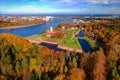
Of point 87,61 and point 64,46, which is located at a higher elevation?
point 87,61

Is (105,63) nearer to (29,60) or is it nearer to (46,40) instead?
(29,60)

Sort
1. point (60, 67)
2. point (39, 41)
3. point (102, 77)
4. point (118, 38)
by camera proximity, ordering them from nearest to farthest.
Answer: point (102, 77)
point (60, 67)
point (118, 38)
point (39, 41)

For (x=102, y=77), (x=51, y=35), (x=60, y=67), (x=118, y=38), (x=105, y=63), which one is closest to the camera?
(x=102, y=77)

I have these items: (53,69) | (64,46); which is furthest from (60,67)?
(64,46)

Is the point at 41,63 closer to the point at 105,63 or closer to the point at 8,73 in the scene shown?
the point at 8,73

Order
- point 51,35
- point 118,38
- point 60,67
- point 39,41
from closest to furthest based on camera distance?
point 60,67 < point 118,38 < point 39,41 < point 51,35

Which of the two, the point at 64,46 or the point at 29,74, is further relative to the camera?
the point at 64,46

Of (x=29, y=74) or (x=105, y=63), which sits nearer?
(x=29, y=74)

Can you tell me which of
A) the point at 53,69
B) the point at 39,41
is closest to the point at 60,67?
the point at 53,69

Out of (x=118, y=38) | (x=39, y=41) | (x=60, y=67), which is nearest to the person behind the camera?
(x=60, y=67)
